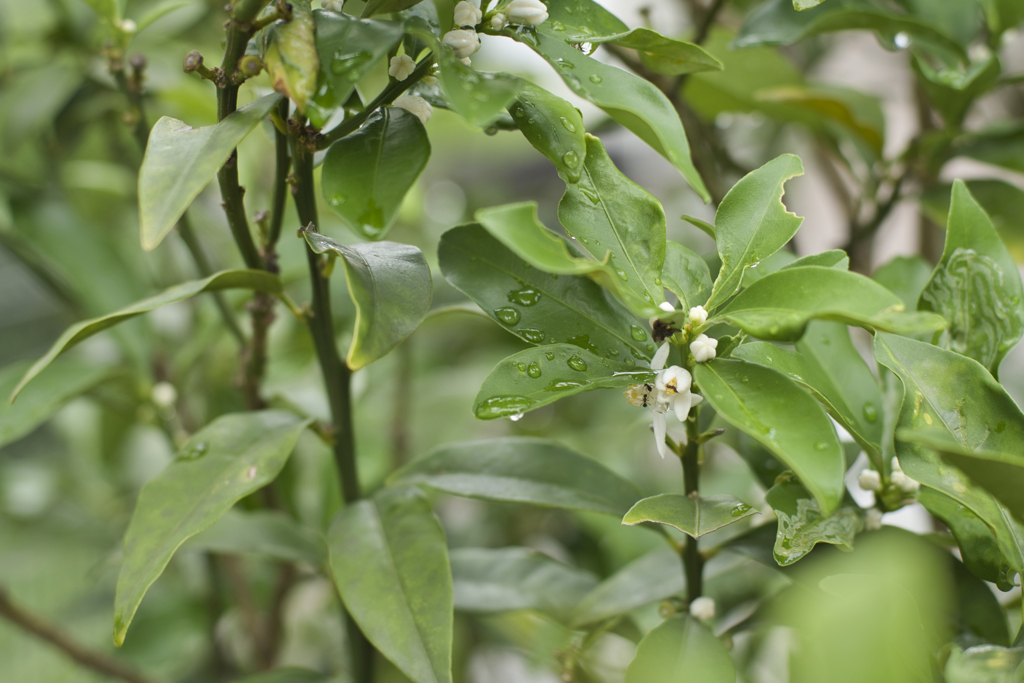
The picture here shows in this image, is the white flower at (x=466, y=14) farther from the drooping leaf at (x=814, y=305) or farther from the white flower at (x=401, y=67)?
the drooping leaf at (x=814, y=305)

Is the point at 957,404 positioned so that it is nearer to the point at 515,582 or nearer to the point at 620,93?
the point at 620,93

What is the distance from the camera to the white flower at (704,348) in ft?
1.10

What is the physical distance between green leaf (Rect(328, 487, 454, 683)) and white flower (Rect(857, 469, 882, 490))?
0.25 metres

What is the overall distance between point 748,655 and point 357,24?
67cm

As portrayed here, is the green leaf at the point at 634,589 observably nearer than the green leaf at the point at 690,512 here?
No

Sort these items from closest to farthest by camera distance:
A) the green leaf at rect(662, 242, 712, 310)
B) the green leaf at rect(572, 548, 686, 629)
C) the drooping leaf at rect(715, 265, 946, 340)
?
the drooping leaf at rect(715, 265, 946, 340)
the green leaf at rect(662, 242, 712, 310)
the green leaf at rect(572, 548, 686, 629)

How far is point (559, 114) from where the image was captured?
0.35 m

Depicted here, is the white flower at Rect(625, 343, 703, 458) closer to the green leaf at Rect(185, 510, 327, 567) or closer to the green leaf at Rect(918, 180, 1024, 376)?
the green leaf at Rect(918, 180, 1024, 376)

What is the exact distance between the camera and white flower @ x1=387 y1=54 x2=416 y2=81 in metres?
0.34

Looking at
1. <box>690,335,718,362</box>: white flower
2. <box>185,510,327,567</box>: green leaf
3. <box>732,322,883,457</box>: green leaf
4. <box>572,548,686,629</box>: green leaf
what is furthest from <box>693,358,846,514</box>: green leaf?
<box>185,510,327,567</box>: green leaf

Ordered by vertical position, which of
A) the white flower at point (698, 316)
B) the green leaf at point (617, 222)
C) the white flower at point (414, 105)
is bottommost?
the white flower at point (698, 316)

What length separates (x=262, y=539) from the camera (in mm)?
552

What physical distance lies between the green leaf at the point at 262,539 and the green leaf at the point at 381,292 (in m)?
0.29

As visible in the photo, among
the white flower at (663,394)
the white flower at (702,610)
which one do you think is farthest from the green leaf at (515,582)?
the white flower at (663,394)
